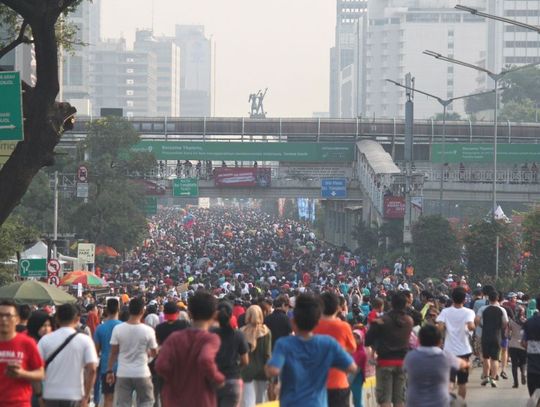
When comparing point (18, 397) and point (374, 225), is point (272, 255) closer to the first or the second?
point (374, 225)

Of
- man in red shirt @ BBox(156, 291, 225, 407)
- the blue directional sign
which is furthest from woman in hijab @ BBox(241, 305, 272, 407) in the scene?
the blue directional sign

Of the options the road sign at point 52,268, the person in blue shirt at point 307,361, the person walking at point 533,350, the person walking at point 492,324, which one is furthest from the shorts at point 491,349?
the road sign at point 52,268

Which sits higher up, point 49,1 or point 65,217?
point 49,1

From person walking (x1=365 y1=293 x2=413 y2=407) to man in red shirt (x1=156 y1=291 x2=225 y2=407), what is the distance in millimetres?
4893

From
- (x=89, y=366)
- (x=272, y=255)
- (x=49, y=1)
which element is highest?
(x=49, y=1)

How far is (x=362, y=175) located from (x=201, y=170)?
1141 centimetres

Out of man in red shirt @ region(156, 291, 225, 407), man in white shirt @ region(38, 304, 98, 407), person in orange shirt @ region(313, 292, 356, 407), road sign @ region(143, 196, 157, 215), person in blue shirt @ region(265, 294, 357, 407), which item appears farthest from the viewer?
road sign @ region(143, 196, 157, 215)

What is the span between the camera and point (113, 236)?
64562 mm

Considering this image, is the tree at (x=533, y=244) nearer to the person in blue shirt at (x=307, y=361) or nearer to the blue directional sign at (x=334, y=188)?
the blue directional sign at (x=334, y=188)

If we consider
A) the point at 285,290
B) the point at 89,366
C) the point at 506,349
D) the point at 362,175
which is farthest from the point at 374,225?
the point at 89,366

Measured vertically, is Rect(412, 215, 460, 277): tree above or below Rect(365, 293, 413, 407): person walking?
below

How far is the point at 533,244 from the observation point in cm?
4728

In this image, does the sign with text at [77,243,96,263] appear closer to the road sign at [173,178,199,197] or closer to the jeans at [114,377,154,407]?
the jeans at [114,377,154,407]

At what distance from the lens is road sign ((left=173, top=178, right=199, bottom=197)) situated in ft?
277
